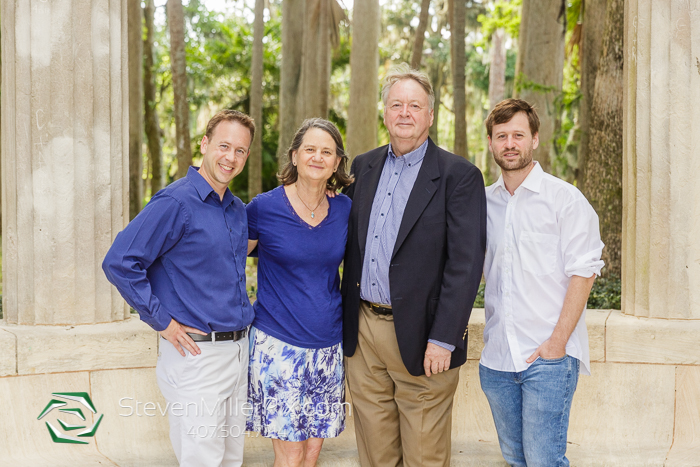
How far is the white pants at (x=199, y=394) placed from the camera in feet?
10.0

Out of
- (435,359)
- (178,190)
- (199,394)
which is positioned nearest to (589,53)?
(435,359)

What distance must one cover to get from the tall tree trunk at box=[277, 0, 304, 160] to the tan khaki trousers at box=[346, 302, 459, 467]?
10695 millimetres

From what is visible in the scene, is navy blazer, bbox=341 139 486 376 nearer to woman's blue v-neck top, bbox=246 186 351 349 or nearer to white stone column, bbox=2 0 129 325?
woman's blue v-neck top, bbox=246 186 351 349

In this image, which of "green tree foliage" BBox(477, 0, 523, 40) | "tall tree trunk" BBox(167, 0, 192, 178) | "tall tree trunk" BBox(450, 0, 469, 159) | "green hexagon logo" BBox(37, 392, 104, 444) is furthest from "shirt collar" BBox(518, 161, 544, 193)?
"green tree foliage" BBox(477, 0, 523, 40)

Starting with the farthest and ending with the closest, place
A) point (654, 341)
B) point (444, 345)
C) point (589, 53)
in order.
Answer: point (589, 53) < point (654, 341) < point (444, 345)

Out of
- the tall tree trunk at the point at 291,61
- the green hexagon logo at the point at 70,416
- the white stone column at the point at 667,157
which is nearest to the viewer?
the green hexagon logo at the point at 70,416

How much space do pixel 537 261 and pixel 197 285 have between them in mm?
1722

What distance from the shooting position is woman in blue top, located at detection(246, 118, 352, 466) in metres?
3.38

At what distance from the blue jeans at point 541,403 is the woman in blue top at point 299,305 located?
3.03 ft

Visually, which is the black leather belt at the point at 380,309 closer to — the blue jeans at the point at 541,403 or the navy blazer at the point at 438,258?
the navy blazer at the point at 438,258

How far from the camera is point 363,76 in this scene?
37.7 feet

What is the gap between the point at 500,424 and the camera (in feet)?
11.4

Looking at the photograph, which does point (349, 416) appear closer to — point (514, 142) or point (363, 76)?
point (514, 142)

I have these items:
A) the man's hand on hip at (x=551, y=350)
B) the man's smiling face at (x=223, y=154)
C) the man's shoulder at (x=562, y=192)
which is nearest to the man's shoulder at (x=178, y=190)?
the man's smiling face at (x=223, y=154)
